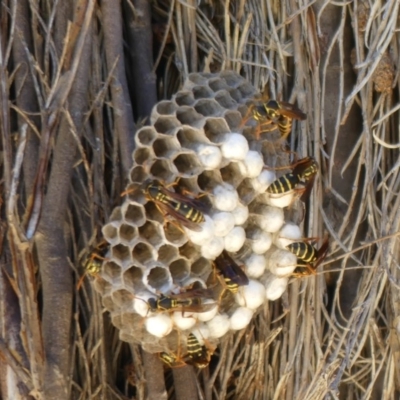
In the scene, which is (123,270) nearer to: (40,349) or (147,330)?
(147,330)

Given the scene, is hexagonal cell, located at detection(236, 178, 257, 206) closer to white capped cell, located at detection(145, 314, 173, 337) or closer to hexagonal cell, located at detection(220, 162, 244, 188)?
hexagonal cell, located at detection(220, 162, 244, 188)

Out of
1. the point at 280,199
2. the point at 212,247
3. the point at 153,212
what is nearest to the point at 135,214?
the point at 153,212

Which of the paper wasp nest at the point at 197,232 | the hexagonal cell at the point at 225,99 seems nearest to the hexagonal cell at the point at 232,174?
the paper wasp nest at the point at 197,232

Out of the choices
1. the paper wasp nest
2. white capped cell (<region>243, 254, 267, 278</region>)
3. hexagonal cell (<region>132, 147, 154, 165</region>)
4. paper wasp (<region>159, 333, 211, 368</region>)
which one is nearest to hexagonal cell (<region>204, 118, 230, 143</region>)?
the paper wasp nest

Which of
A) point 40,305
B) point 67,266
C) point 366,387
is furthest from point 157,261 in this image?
point 366,387

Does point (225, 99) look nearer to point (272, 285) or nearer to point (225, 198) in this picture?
point (225, 198)

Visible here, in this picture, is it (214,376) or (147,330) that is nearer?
(147,330)

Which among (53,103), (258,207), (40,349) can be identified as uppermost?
(53,103)
